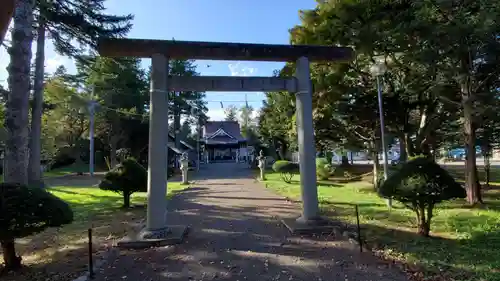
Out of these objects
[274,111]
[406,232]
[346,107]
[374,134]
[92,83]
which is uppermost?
[92,83]

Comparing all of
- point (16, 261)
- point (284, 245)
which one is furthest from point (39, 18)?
point (284, 245)

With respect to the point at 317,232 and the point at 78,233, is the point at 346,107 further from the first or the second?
the point at 78,233

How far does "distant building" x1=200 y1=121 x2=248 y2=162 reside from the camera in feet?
172

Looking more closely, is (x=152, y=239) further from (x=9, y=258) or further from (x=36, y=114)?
(x=36, y=114)

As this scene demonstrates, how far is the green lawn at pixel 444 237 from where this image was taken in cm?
503

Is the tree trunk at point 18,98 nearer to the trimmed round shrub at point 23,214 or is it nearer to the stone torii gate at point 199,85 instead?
the stone torii gate at point 199,85

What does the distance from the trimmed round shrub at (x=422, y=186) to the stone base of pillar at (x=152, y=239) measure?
4493 mm

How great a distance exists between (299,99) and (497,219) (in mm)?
6095

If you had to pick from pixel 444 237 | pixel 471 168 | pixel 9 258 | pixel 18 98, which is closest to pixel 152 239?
pixel 9 258

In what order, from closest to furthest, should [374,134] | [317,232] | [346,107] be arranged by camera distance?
[317,232]
[346,107]
[374,134]

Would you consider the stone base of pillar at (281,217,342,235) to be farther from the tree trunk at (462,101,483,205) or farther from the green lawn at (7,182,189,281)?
the tree trunk at (462,101,483,205)

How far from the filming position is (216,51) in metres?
7.25

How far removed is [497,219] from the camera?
834cm

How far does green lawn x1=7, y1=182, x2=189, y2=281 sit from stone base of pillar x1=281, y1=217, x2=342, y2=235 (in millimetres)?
3918
